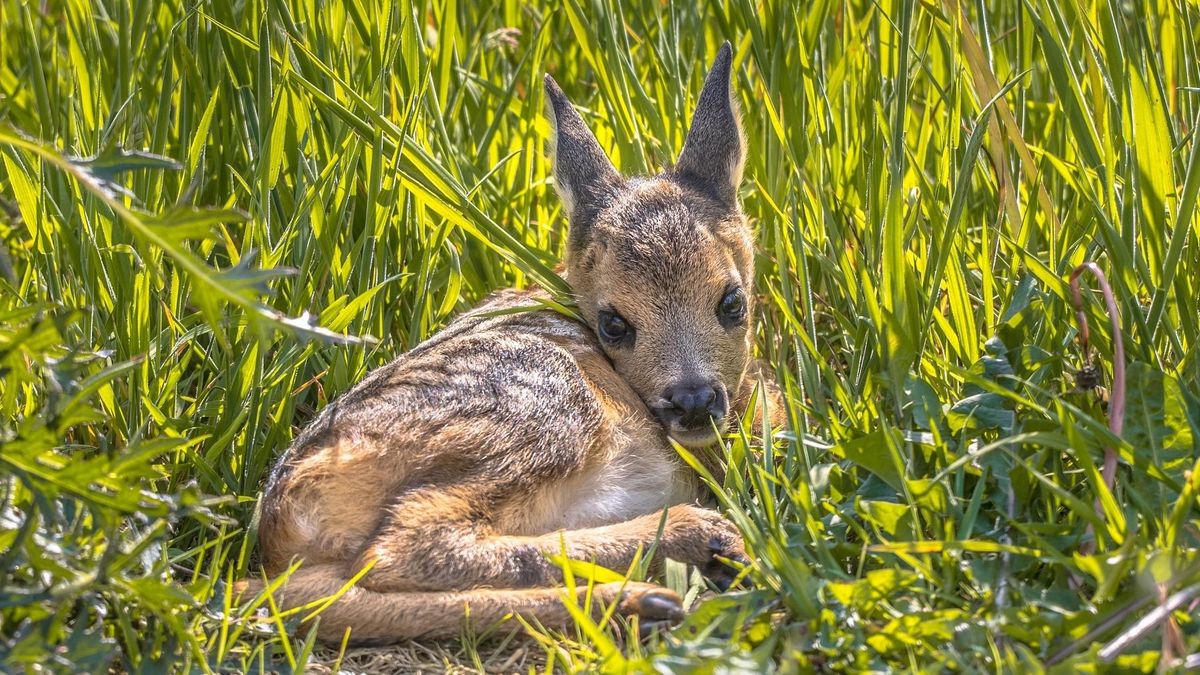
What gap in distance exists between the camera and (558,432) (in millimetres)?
4340

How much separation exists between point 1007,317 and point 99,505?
2660mm

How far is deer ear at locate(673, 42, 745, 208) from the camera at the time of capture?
5367mm

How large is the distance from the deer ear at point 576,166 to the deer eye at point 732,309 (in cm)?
73

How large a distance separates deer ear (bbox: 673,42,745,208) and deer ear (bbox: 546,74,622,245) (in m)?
0.32

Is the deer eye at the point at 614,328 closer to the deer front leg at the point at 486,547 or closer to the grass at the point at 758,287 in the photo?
the grass at the point at 758,287

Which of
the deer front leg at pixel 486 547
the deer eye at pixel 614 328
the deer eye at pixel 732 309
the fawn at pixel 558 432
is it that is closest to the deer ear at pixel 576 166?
the fawn at pixel 558 432

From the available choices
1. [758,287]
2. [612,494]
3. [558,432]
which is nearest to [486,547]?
[558,432]

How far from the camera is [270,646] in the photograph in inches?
147

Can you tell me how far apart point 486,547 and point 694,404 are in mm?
934

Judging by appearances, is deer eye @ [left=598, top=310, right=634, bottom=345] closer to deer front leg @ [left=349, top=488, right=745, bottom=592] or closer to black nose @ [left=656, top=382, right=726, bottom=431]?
black nose @ [left=656, top=382, right=726, bottom=431]

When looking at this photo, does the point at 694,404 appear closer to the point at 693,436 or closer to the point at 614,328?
the point at 693,436

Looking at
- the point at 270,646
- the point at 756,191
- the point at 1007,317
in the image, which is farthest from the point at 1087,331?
the point at 270,646

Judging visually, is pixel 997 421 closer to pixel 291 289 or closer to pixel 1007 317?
pixel 1007 317

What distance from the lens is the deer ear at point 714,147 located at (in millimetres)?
5367
